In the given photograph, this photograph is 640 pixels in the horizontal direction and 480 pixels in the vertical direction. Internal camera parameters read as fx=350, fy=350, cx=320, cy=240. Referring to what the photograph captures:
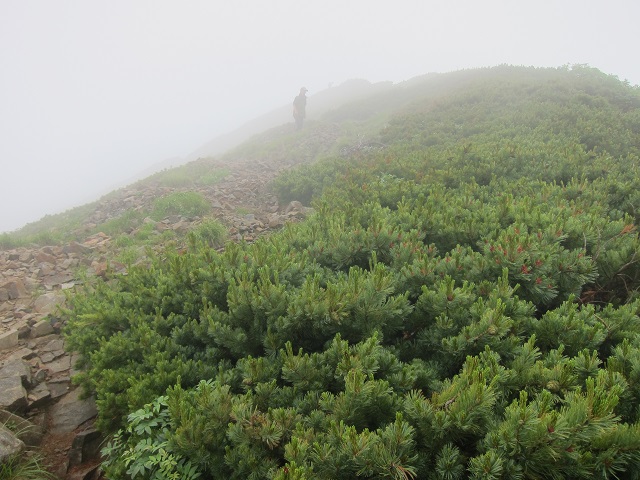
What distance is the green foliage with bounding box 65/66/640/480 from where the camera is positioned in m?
2.28

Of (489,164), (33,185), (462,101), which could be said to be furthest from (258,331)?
(33,185)

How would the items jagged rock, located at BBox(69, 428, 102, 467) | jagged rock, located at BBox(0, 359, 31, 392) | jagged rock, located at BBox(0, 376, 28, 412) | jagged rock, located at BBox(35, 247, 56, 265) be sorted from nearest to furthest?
1. jagged rock, located at BBox(69, 428, 102, 467)
2. jagged rock, located at BBox(0, 376, 28, 412)
3. jagged rock, located at BBox(0, 359, 31, 392)
4. jagged rock, located at BBox(35, 247, 56, 265)

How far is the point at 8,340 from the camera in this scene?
5562mm

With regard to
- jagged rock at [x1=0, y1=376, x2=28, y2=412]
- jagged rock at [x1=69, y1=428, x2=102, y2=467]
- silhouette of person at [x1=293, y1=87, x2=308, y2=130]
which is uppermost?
silhouette of person at [x1=293, y1=87, x2=308, y2=130]

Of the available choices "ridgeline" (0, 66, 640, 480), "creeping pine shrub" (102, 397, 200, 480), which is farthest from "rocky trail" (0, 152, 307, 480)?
"creeping pine shrub" (102, 397, 200, 480)

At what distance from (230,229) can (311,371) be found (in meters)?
7.96

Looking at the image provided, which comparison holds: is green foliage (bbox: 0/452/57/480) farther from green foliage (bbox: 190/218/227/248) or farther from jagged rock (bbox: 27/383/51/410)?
green foliage (bbox: 190/218/227/248)

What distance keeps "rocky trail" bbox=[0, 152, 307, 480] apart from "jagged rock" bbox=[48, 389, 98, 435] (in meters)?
0.01

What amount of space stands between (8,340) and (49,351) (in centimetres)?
74

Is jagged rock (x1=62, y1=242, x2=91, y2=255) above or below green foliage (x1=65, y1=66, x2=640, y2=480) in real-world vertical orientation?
above

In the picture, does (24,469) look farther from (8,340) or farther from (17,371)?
(8,340)

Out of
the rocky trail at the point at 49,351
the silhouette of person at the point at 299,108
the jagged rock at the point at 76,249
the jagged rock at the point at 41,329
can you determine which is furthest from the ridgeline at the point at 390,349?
the silhouette of person at the point at 299,108

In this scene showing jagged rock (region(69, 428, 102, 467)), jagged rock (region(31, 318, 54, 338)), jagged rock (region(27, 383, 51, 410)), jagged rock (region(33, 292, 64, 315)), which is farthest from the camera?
jagged rock (region(33, 292, 64, 315))

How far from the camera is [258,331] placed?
13.1 feet
